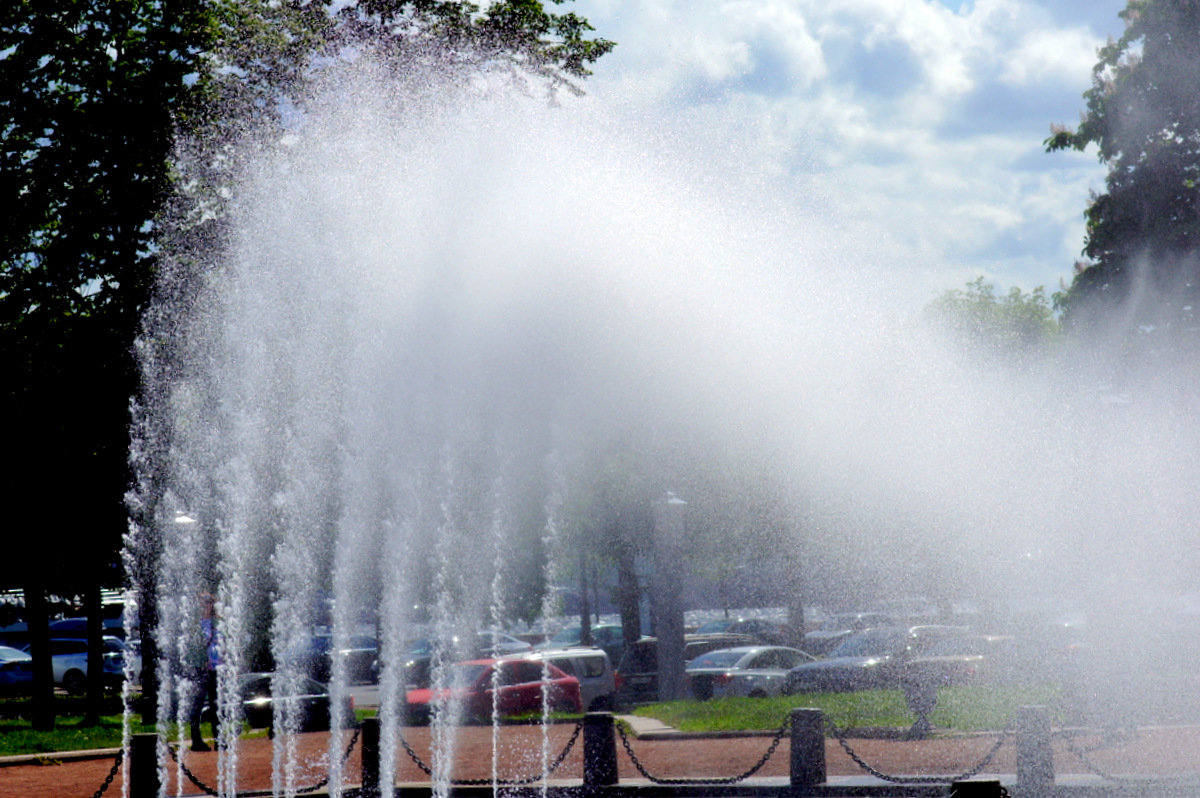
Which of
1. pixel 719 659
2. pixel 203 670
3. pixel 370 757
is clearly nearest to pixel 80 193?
pixel 203 670

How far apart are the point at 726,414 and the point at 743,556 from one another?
2166 cm

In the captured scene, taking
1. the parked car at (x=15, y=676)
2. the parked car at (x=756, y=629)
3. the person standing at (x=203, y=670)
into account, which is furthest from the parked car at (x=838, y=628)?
the parked car at (x=15, y=676)

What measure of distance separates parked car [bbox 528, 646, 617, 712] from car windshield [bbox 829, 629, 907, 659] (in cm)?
480

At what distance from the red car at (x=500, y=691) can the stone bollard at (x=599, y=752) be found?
8110 mm

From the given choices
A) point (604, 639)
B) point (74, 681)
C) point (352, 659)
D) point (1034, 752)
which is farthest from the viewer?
point (352, 659)

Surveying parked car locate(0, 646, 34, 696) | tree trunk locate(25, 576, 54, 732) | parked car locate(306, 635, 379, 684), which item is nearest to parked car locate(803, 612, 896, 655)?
parked car locate(306, 635, 379, 684)

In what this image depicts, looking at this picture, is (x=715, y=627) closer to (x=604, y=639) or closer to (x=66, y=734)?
(x=604, y=639)

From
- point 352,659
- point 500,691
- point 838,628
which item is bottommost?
point 838,628

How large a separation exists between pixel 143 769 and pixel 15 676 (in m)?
26.8

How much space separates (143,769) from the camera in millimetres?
11688

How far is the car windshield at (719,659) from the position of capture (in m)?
25.2

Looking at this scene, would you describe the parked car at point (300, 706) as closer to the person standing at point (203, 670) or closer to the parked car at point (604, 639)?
the person standing at point (203, 670)

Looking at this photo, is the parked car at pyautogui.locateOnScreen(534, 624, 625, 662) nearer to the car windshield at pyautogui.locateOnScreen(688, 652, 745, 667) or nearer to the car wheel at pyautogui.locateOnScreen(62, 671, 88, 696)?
the car windshield at pyautogui.locateOnScreen(688, 652, 745, 667)

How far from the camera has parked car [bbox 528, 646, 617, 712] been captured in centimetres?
2244
